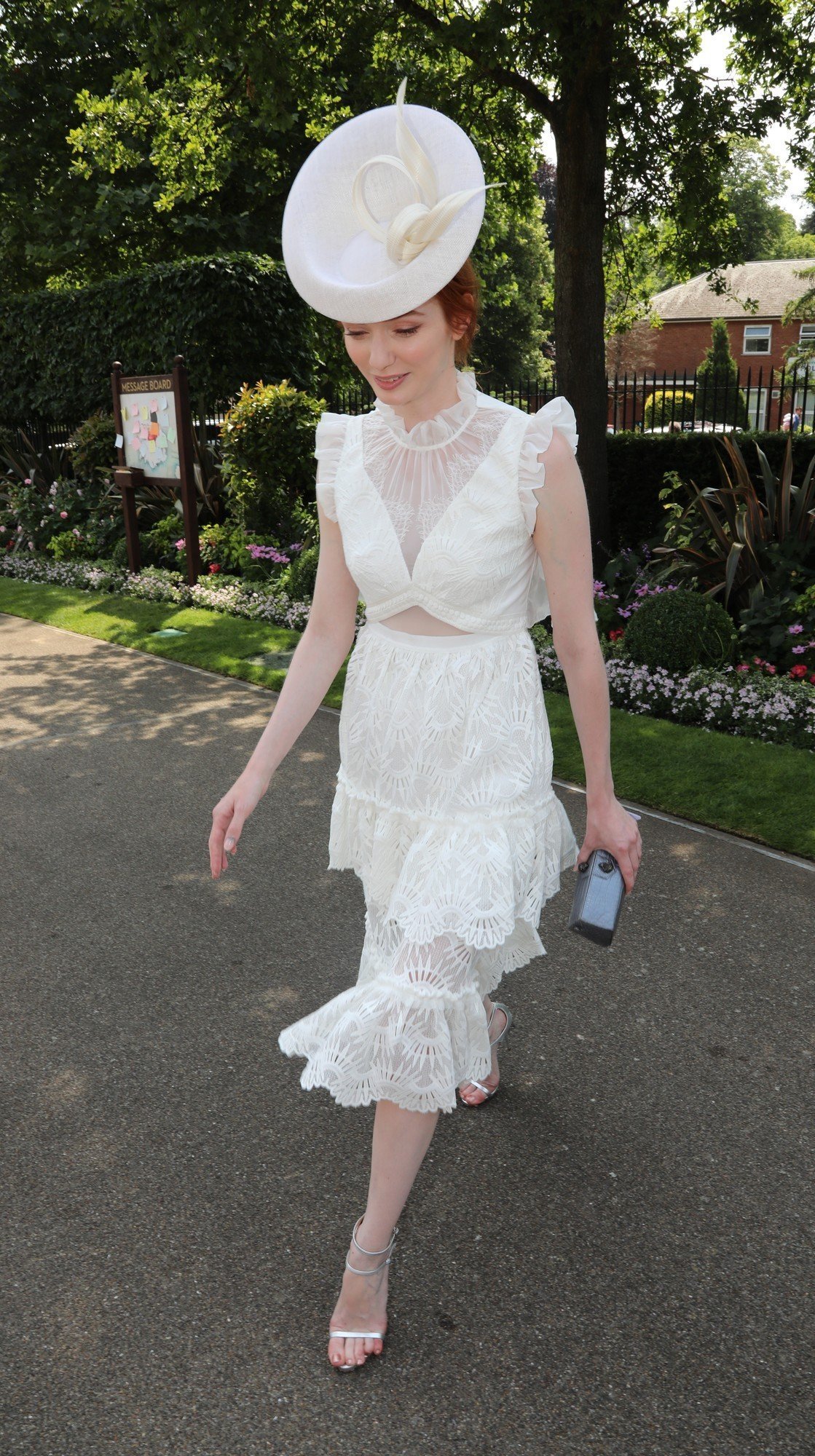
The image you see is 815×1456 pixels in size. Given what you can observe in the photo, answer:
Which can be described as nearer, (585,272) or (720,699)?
(720,699)

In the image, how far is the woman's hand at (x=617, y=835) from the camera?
222cm

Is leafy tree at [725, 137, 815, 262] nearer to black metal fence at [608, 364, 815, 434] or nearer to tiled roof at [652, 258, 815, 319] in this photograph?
tiled roof at [652, 258, 815, 319]

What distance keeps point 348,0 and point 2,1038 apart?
969cm

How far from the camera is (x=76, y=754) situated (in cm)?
625

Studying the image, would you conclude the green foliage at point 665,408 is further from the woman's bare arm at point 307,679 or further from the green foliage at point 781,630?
the woman's bare arm at point 307,679

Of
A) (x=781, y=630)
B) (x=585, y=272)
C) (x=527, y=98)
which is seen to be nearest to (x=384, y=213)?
(x=781, y=630)

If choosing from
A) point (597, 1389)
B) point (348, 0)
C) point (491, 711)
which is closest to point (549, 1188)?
point (597, 1389)

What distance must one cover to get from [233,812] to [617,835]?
77 centimetres

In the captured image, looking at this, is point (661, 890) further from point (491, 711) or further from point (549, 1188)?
point (491, 711)

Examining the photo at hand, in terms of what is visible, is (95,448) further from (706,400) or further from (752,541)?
(752,541)

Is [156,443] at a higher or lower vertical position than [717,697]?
higher

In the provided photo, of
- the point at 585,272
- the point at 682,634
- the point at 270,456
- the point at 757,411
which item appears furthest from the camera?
the point at 270,456

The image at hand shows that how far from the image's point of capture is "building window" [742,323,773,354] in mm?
48781

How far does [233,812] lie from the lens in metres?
2.32
